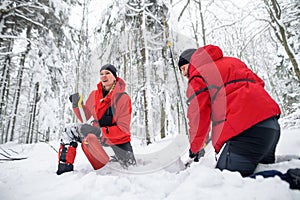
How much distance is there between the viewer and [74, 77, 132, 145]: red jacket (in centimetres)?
262

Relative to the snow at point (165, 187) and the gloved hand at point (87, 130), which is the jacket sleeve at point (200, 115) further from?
the gloved hand at point (87, 130)

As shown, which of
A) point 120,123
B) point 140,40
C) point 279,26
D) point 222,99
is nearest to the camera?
point 222,99

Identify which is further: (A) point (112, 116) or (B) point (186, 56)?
(A) point (112, 116)

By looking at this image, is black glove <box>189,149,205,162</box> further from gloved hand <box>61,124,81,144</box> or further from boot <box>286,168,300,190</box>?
gloved hand <box>61,124,81,144</box>

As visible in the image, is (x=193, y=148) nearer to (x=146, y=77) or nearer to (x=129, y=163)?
(x=129, y=163)

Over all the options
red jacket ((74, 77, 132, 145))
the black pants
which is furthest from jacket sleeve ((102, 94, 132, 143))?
the black pants

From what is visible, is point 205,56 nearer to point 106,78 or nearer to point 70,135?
point 106,78

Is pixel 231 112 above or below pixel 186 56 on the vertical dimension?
below

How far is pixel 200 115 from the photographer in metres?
1.76

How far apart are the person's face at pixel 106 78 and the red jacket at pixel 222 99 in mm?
1525

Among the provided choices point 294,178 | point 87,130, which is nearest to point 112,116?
point 87,130

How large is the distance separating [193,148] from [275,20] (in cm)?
472

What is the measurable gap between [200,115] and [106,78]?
177 centimetres

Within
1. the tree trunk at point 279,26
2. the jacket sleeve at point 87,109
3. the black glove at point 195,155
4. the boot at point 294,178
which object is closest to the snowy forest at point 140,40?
the tree trunk at point 279,26
